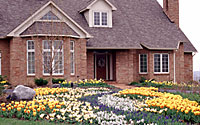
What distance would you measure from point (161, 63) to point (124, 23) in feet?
14.5

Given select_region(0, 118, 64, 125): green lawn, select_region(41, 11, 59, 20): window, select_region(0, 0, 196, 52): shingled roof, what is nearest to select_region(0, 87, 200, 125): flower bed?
select_region(0, 118, 64, 125): green lawn

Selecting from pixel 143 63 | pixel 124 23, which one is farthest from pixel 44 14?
pixel 143 63

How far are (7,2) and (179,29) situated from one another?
15054mm

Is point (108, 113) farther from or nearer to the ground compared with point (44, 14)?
nearer to the ground

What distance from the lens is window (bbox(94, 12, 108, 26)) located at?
77.6 feet

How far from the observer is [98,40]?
73.8 ft

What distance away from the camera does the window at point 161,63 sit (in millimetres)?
24703

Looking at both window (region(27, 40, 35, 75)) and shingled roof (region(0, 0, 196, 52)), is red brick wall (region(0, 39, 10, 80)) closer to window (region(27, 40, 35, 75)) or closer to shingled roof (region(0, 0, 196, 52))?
shingled roof (region(0, 0, 196, 52))

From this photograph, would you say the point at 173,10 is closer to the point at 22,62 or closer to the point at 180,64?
the point at 180,64

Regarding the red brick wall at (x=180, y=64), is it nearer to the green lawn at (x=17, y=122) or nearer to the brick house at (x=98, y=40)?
the brick house at (x=98, y=40)

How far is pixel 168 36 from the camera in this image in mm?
25703

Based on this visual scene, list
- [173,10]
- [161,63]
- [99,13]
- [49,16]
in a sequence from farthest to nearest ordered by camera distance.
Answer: [173,10], [161,63], [99,13], [49,16]

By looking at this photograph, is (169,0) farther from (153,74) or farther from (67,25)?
(67,25)

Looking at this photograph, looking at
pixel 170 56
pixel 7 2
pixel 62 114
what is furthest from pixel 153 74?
pixel 62 114
